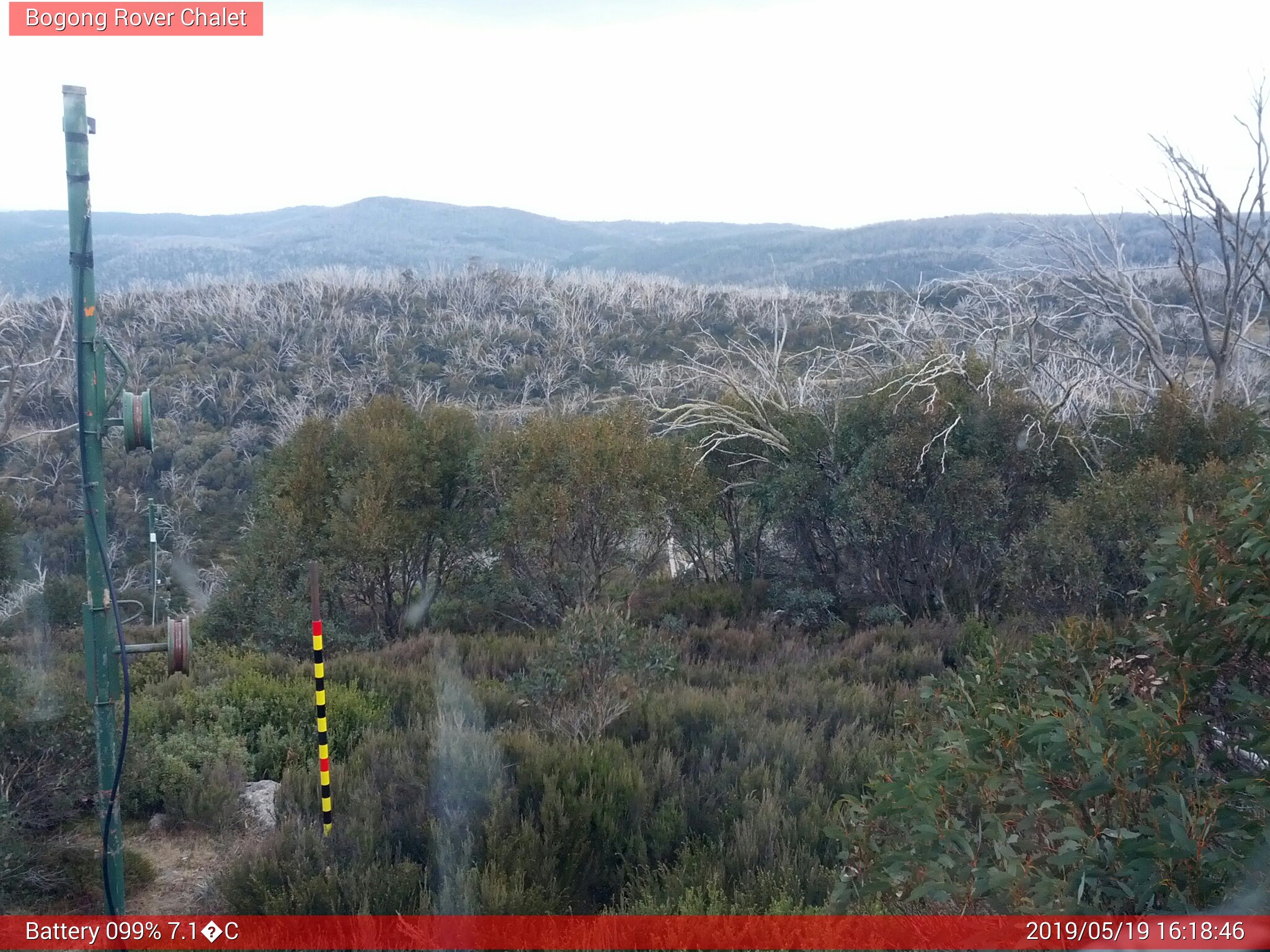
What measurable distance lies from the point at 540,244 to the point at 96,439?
330ft

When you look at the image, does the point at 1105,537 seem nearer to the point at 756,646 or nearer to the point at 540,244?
the point at 756,646

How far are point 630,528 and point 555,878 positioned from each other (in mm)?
7051

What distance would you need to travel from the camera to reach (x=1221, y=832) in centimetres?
229

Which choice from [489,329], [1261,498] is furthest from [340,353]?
[1261,498]

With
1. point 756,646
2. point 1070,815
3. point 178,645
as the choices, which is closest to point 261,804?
point 178,645

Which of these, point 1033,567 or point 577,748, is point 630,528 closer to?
point 1033,567

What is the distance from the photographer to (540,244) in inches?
3964

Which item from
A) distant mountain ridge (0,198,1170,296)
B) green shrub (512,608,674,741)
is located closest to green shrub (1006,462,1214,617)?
green shrub (512,608,674,741)

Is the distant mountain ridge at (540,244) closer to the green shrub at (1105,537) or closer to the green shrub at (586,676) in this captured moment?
the green shrub at (1105,537)

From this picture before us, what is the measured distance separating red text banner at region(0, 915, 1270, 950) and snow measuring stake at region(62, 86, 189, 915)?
1.48 feet

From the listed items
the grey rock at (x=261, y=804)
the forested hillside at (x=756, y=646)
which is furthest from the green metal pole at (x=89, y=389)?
the grey rock at (x=261, y=804)

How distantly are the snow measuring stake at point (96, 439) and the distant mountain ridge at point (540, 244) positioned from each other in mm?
30235

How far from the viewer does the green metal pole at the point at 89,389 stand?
3.62 meters

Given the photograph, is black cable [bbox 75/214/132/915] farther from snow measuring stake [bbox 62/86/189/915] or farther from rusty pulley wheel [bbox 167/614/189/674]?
rusty pulley wheel [bbox 167/614/189/674]
